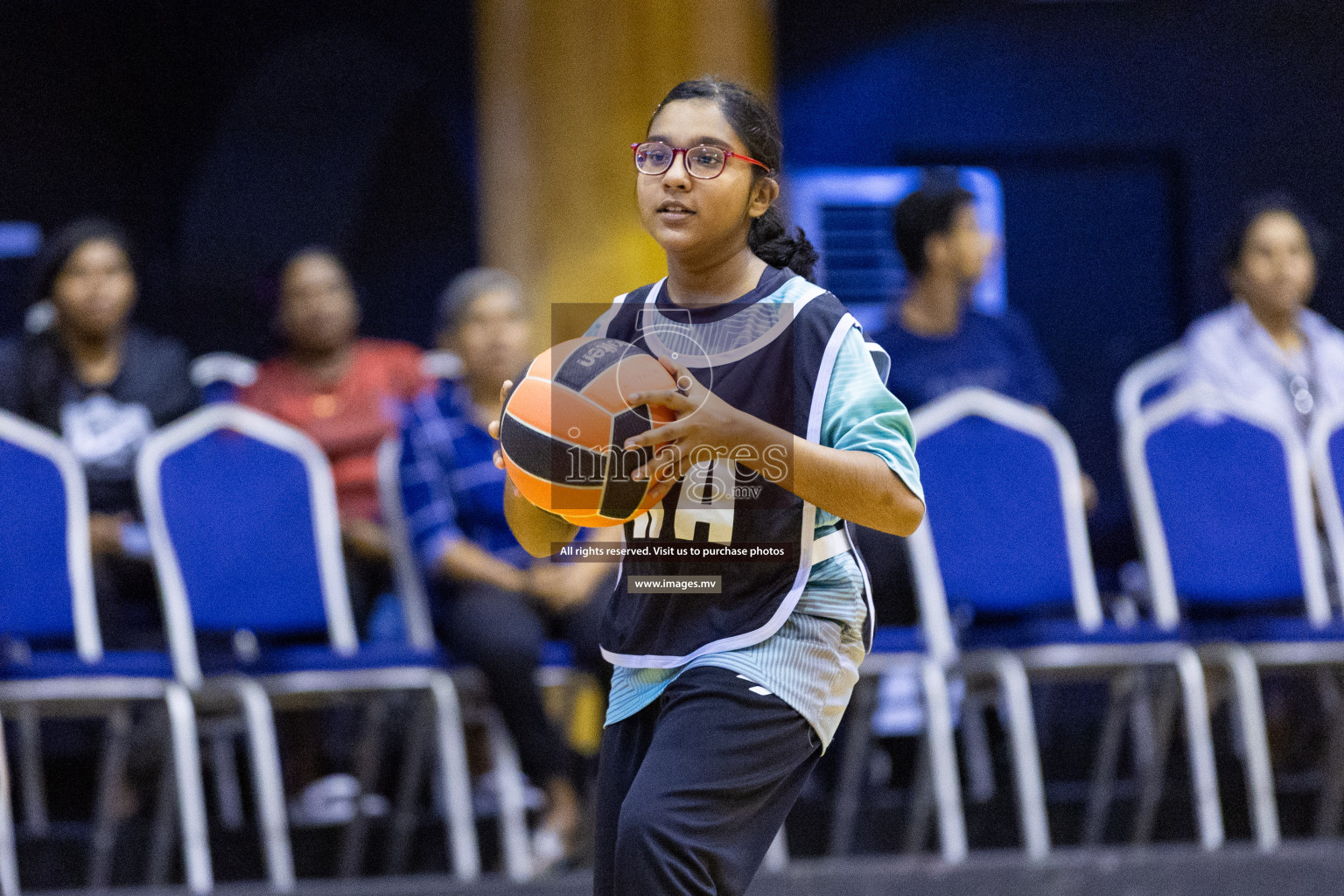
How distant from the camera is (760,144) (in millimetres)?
1901

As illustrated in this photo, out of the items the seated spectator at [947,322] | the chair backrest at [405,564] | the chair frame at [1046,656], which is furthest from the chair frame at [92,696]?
the seated spectator at [947,322]

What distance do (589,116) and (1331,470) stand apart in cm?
→ 243

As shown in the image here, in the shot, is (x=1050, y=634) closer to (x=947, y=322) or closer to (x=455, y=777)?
(x=947, y=322)

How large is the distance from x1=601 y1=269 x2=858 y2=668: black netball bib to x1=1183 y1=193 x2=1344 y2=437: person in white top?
9.31 feet

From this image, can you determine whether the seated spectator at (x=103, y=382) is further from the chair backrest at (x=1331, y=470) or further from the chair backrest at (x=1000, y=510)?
the chair backrest at (x=1331, y=470)

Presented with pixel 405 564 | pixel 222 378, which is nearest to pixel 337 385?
pixel 222 378

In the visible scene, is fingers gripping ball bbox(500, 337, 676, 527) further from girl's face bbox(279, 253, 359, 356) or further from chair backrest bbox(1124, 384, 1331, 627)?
girl's face bbox(279, 253, 359, 356)

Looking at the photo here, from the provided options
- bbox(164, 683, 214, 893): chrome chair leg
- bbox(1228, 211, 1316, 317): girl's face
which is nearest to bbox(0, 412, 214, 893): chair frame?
bbox(164, 683, 214, 893): chrome chair leg

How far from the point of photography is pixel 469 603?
3.71 m

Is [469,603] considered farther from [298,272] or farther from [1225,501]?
[1225,501]

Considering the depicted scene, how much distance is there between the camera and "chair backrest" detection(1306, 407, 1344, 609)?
401 cm

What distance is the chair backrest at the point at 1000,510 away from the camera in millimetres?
3842

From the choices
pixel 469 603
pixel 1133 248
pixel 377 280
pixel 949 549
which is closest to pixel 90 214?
pixel 377 280

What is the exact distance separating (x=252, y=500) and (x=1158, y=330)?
13.7 ft
